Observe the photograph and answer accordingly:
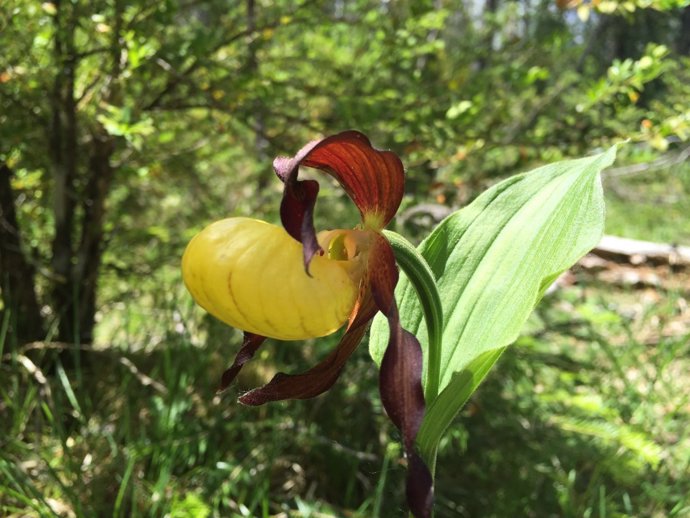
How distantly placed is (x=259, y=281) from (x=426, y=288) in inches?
8.7

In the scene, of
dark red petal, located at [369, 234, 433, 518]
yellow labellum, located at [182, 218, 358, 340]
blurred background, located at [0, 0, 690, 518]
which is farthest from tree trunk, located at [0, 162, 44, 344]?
dark red petal, located at [369, 234, 433, 518]

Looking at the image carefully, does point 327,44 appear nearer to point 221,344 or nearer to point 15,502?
point 221,344

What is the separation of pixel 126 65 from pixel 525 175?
108 centimetres

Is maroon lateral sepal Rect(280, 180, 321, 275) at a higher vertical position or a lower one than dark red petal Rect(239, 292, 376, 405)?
higher

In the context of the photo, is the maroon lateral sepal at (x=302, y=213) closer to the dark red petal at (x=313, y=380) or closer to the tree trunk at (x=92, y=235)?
the dark red petal at (x=313, y=380)

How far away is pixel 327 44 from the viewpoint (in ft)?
6.95

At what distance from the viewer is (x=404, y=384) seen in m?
0.70

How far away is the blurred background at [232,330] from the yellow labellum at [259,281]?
2.01ft

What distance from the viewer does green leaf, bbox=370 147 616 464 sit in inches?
29.9

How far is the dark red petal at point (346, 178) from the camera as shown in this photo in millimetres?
668

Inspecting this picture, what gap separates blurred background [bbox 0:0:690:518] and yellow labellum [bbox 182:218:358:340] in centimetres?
61

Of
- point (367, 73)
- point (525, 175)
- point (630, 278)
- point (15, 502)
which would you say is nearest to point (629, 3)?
point (367, 73)

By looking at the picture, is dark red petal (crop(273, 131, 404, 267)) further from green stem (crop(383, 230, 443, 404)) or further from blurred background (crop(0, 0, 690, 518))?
blurred background (crop(0, 0, 690, 518))

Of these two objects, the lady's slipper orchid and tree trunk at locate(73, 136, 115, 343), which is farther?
tree trunk at locate(73, 136, 115, 343)
